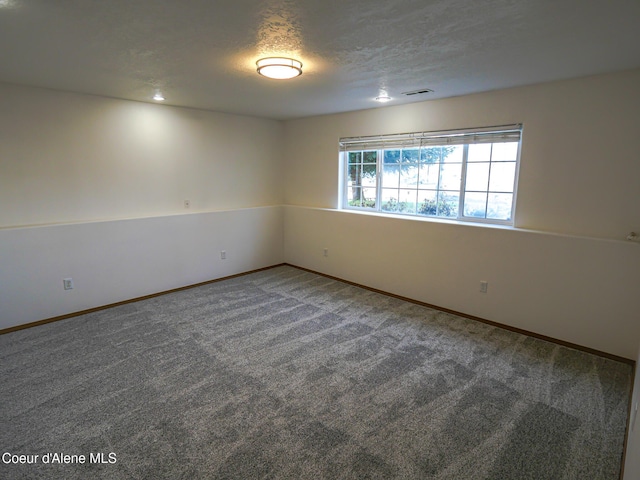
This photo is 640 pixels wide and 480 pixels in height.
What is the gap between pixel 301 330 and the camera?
349 cm

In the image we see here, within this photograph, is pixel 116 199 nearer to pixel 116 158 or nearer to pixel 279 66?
pixel 116 158

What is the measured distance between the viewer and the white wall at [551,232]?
286 centimetres

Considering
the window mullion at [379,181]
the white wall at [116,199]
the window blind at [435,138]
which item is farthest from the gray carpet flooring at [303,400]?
the window blind at [435,138]

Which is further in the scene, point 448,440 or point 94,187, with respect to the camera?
point 94,187

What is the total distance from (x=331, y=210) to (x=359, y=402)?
315cm

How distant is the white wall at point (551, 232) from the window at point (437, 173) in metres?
0.15

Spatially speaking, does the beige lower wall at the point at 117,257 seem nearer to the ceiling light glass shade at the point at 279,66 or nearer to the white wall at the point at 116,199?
the white wall at the point at 116,199

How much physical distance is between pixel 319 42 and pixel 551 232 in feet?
8.91

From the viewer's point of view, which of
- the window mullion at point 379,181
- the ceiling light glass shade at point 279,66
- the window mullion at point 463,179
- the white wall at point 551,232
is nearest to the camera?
the ceiling light glass shade at point 279,66

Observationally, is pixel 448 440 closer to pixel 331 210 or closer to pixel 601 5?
pixel 601 5

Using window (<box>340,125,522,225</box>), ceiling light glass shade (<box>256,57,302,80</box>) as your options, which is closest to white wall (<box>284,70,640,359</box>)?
window (<box>340,125,522,225</box>)

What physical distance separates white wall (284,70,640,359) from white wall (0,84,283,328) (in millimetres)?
2219

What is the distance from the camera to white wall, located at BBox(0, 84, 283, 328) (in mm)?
3461

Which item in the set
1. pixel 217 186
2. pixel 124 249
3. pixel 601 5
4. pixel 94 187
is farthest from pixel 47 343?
pixel 601 5
